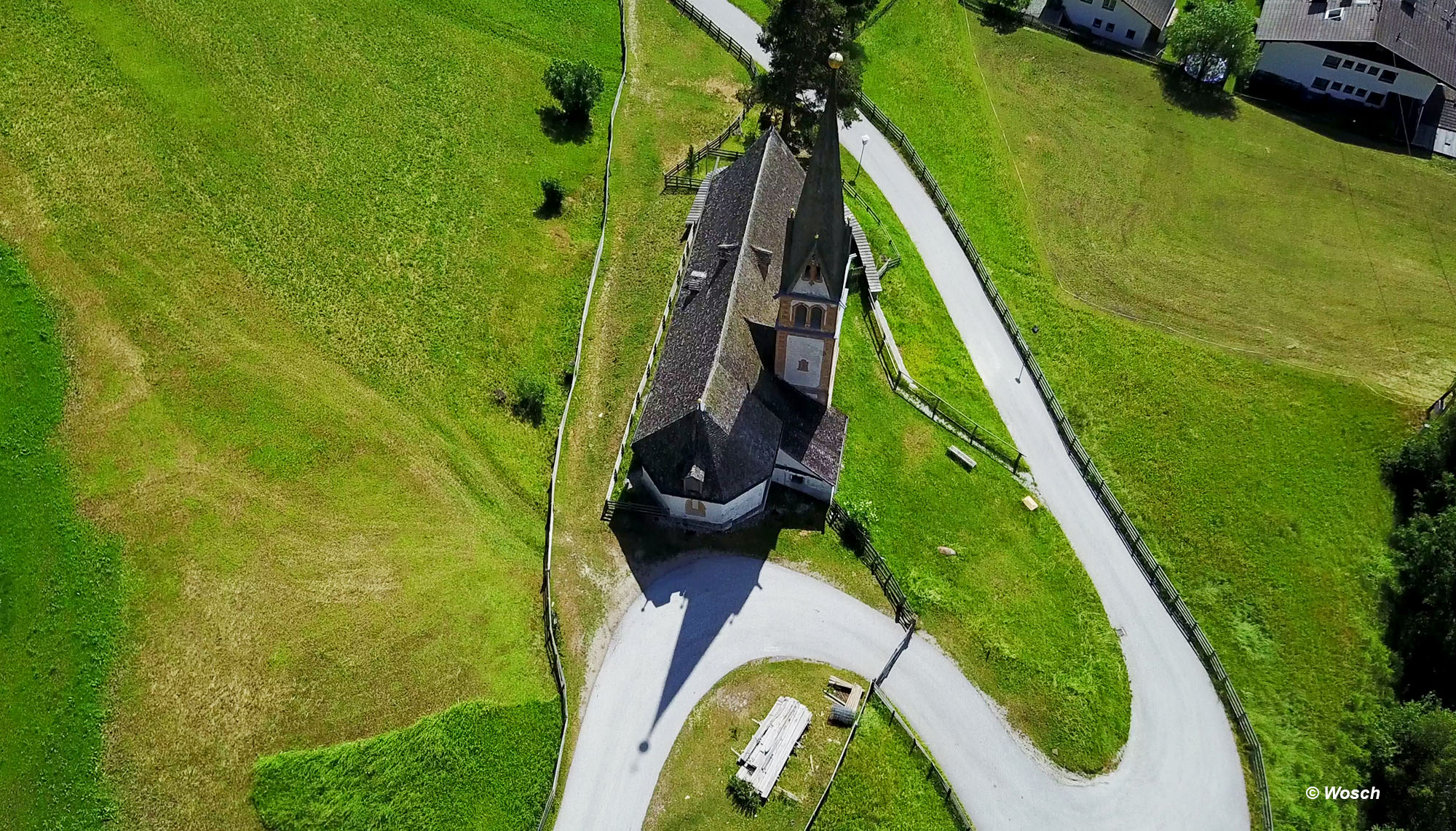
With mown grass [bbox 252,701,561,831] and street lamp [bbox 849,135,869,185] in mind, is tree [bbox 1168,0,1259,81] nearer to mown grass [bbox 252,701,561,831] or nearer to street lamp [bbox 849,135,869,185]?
street lamp [bbox 849,135,869,185]

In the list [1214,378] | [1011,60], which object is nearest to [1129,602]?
[1214,378]

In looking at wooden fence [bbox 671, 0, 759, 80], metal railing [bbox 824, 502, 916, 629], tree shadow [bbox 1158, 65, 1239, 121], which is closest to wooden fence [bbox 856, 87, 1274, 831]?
wooden fence [bbox 671, 0, 759, 80]

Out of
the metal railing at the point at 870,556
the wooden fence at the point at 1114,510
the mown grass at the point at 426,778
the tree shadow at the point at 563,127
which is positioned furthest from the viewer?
the tree shadow at the point at 563,127

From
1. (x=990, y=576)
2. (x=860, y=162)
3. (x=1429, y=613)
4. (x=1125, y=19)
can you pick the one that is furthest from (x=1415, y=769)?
(x=1125, y=19)

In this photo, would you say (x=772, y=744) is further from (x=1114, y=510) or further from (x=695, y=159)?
(x=695, y=159)

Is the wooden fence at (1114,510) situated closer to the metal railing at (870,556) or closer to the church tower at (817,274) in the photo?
the metal railing at (870,556)

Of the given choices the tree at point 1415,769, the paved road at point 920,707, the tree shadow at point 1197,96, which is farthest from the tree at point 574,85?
the tree at point 1415,769

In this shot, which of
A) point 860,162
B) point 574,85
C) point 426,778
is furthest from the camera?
point 860,162
